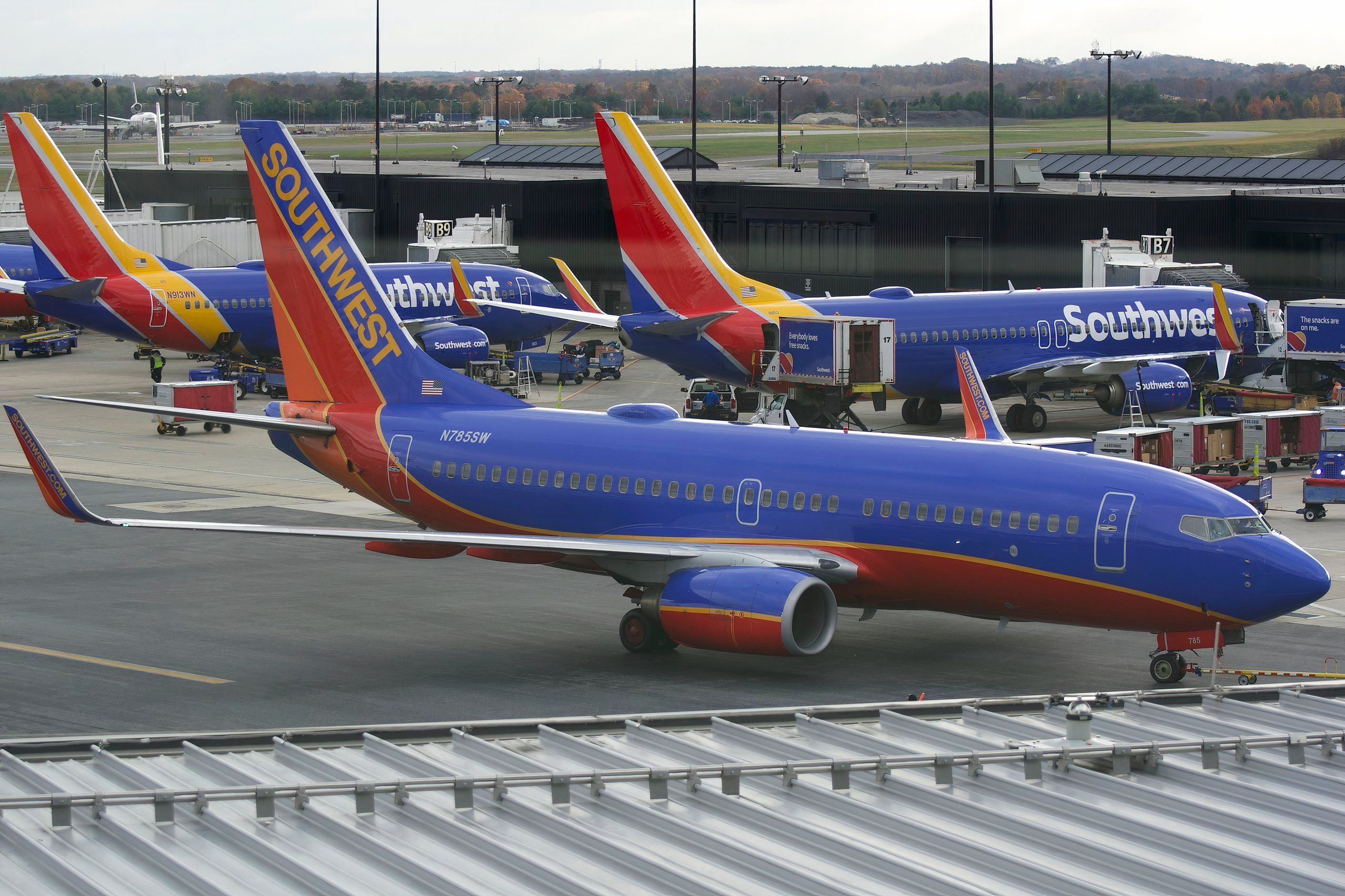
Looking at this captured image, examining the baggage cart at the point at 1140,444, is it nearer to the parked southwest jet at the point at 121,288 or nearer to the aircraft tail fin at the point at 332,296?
the aircraft tail fin at the point at 332,296

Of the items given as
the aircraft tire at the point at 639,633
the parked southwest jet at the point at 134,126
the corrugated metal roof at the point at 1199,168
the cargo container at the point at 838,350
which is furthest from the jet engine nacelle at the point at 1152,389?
the parked southwest jet at the point at 134,126

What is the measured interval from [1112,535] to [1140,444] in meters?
20.5

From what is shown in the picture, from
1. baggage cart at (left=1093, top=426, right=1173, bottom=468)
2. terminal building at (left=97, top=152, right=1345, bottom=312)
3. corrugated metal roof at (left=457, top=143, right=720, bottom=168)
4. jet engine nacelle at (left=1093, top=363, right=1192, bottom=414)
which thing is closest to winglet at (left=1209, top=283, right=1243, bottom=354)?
jet engine nacelle at (left=1093, top=363, right=1192, bottom=414)

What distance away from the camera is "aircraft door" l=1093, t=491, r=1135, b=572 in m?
27.2

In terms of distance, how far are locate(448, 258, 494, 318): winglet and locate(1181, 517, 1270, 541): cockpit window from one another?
170ft

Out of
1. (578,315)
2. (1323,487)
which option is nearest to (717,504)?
(1323,487)

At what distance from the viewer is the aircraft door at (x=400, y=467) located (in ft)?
113

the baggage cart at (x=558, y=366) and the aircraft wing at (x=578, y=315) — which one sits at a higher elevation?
the aircraft wing at (x=578, y=315)

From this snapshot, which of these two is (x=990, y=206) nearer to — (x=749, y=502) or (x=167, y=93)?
(x=749, y=502)

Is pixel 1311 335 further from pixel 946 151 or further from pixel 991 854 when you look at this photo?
pixel 946 151

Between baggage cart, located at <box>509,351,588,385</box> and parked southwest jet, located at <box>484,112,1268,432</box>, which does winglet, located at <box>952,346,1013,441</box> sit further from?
baggage cart, located at <box>509,351,588,385</box>

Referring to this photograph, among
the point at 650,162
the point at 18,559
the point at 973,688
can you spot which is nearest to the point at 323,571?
the point at 18,559

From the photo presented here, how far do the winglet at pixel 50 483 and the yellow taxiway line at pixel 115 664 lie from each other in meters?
3.56

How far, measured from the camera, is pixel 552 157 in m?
123
